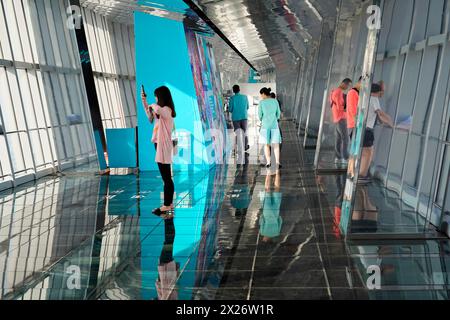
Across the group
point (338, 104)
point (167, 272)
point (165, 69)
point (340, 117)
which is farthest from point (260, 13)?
point (167, 272)

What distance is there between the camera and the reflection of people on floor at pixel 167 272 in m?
5.58

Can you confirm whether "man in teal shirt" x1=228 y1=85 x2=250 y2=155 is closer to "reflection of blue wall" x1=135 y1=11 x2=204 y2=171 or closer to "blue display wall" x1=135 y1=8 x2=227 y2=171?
"blue display wall" x1=135 y1=8 x2=227 y2=171

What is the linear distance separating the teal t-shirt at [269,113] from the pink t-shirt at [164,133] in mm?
5625

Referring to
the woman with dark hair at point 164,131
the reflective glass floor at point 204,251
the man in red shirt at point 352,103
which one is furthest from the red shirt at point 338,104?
the woman with dark hair at point 164,131

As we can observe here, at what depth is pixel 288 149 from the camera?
2066cm

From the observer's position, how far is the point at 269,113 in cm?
1513

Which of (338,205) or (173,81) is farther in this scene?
(173,81)

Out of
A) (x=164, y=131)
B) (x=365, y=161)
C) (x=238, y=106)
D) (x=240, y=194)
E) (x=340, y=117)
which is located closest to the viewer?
(x=365, y=161)

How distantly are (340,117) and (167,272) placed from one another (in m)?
9.01

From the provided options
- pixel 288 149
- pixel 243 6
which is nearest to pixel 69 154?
pixel 288 149

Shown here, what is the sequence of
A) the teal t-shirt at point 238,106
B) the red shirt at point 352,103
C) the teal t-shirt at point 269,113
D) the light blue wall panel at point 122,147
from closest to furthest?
the red shirt at point 352,103, the teal t-shirt at point 269,113, the light blue wall panel at point 122,147, the teal t-shirt at point 238,106

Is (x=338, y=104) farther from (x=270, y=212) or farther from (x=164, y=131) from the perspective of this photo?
(x=164, y=131)

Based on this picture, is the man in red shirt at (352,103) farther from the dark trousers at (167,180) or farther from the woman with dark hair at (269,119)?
the dark trousers at (167,180)
